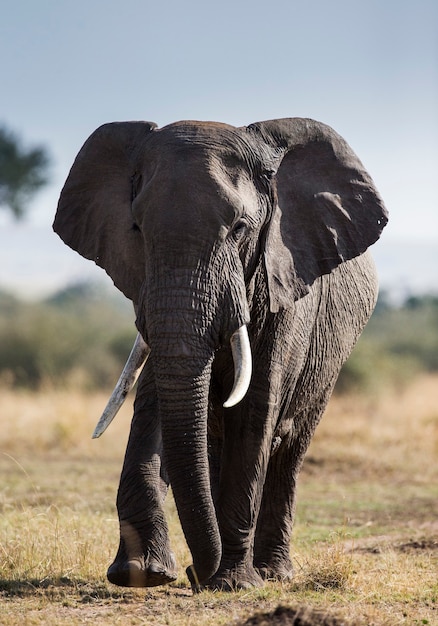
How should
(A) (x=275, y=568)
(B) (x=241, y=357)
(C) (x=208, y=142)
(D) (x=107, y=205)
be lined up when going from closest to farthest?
(B) (x=241, y=357), (C) (x=208, y=142), (D) (x=107, y=205), (A) (x=275, y=568)

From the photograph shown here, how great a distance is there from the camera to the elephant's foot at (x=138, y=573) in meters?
5.74

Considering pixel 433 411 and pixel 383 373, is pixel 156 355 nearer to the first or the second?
pixel 433 411

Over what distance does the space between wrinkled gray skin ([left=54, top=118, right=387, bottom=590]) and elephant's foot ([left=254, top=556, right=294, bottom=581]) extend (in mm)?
12

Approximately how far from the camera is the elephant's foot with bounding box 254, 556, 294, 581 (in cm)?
672

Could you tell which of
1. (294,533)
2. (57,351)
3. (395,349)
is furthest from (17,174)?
(294,533)

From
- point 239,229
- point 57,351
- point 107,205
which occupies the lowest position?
point 239,229

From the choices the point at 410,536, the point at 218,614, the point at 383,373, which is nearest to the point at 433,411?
the point at 383,373

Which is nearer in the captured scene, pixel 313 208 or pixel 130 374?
pixel 130 374

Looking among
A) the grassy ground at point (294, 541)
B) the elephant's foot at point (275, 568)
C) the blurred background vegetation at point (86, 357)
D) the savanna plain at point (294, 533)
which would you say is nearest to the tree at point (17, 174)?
the blurred background vegetation at point (86, 357)

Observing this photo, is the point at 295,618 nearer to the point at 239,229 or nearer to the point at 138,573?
the point at 138,573

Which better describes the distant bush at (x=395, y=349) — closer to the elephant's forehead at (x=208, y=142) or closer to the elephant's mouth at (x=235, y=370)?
the elephant's mouth at (x=235, y=370)

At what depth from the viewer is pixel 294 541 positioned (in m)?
8.23

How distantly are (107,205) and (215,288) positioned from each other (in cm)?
108

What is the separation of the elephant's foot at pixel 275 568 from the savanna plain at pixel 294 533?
0.18m
